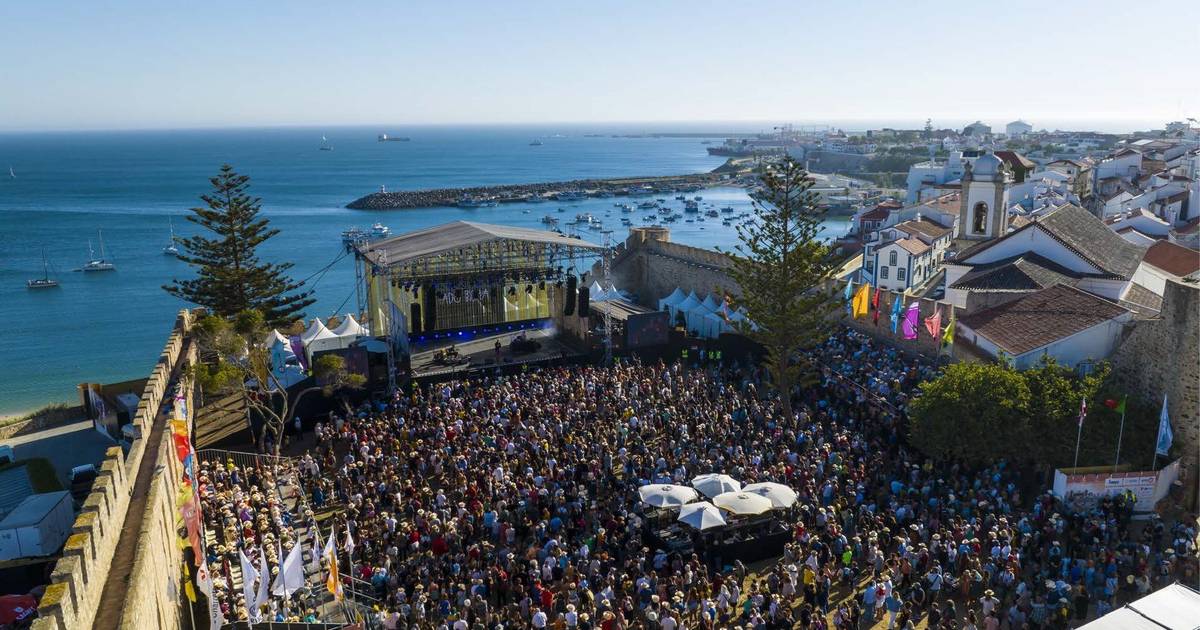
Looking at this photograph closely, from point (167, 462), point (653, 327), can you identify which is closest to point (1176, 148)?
point (653, 327)

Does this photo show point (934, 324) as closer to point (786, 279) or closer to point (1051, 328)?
point (1051, 328)

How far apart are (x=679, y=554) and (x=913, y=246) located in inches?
1020

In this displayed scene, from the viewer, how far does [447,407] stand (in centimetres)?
1892

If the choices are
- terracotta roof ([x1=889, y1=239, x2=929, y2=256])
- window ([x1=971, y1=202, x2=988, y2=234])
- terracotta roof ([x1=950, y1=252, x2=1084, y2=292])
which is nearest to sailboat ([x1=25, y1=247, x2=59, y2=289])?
terracotta roof ([x1=889, y1=239, x2=929, y2=256])

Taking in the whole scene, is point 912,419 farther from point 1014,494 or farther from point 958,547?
point 958,547

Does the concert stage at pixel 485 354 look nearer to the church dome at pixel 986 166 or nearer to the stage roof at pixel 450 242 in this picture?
the stage roof at pixel 450 242

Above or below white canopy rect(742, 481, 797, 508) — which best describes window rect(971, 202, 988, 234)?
above

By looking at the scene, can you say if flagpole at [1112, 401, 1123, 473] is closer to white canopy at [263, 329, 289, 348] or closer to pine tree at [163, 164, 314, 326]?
white canopy at [263, 329, 289, 348]

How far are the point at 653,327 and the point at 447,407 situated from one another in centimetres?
795

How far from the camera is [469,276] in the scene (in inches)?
1001

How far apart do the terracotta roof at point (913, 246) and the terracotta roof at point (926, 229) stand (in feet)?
5.13

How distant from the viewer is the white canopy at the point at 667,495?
519 inches

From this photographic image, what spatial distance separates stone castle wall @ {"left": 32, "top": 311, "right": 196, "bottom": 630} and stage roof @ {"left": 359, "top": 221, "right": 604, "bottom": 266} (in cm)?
1028

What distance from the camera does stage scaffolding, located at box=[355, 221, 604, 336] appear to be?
24578 millimetres
